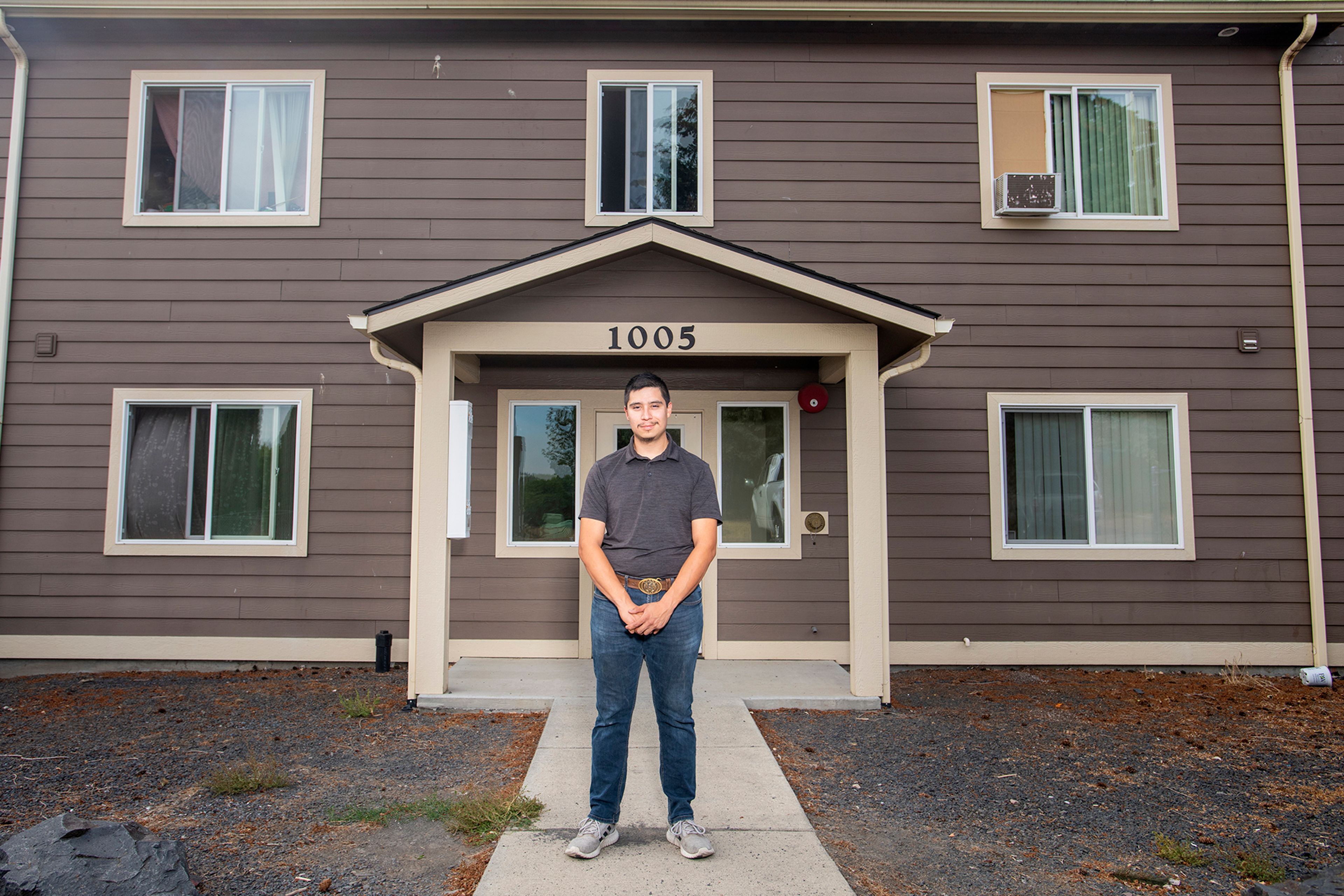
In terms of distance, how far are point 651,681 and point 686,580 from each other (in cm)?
41

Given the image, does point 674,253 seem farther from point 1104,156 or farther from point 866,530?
point 1104,156

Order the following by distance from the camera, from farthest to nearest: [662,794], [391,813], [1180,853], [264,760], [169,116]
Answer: [169,116]
[264,760]
[662,794]
[391,813]
[1180,853]

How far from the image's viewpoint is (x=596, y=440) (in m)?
6.46

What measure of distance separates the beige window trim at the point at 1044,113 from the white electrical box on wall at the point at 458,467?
4654 mm

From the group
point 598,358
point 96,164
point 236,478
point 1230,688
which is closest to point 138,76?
point 96,164

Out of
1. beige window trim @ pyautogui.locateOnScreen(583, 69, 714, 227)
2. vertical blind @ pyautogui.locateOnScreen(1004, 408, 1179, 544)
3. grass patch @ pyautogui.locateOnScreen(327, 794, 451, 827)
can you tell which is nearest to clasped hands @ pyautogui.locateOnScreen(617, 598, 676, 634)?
grass patch @ pyautogui.locateOnScreen(327, 794, 451, 827)

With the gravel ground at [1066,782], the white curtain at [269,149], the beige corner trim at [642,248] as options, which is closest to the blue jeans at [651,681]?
the gravel ground at [1066,782]

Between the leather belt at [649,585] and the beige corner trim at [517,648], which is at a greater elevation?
the leather belt at [649,585]

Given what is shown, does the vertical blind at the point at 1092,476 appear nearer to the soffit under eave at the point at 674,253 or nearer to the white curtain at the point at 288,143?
the soffit under eave at the point at 674,253

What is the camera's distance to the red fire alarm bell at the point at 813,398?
6367 millimetres

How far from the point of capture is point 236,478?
21.0 feet

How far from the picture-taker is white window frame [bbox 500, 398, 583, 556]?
6359 millimetres

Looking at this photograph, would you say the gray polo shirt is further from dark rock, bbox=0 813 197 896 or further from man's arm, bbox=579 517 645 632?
dark rock, bbox=0 813 197 896

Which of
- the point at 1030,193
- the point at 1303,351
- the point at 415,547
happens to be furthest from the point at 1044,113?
the point at 415,547
